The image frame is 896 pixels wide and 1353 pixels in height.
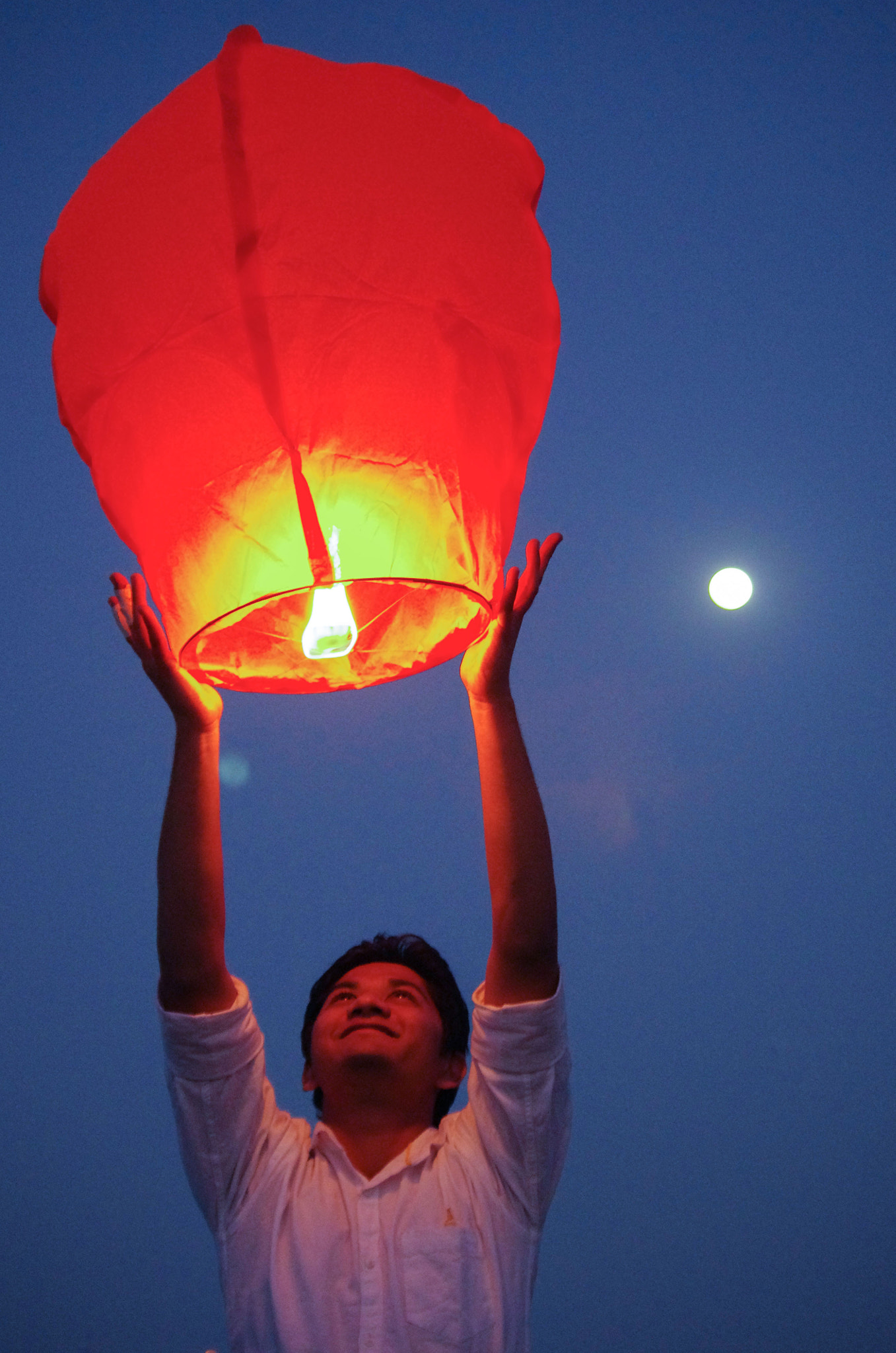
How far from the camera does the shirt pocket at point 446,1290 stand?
3.24 ft

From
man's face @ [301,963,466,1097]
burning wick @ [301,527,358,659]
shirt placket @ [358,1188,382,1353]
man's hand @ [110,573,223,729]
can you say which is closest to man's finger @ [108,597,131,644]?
man's hand @ [110,573,223,729]

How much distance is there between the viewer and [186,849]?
1.08m

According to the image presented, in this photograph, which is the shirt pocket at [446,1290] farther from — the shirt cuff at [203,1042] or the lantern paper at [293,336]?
the lantern paper at [293,336]

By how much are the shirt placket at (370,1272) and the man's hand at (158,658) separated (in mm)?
575

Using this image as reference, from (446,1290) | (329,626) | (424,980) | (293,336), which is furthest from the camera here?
(424,980)

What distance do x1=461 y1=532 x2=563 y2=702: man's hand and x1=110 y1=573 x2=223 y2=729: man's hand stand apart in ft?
1.05

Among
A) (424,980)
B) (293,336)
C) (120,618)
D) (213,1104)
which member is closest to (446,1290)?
(213,1104)

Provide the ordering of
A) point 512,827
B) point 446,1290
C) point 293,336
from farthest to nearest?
point 512,827, point 446,1290, point 293,336

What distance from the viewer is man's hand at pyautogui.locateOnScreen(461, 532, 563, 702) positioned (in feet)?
3.66

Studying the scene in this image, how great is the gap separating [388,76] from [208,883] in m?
0.84

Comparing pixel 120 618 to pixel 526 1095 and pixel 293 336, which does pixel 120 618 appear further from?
pixel 526 1095

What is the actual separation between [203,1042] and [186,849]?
0.72 feet

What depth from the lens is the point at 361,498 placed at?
792 mm

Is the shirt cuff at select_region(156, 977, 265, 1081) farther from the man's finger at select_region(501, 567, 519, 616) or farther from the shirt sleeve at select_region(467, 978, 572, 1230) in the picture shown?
the man's finger at select_region(501, 567, 519, 616)
